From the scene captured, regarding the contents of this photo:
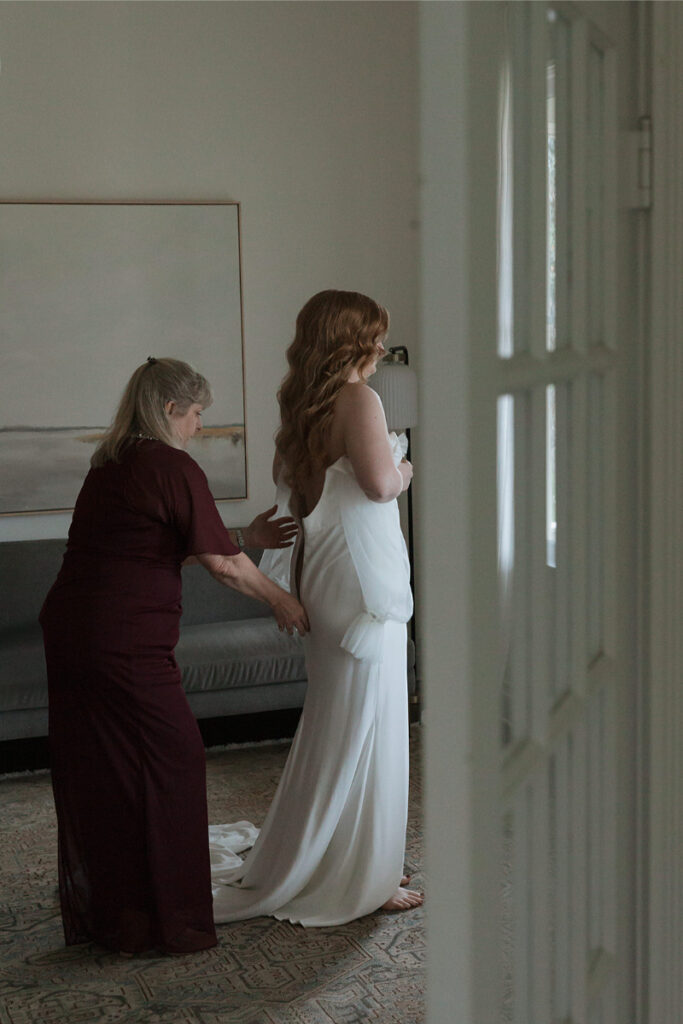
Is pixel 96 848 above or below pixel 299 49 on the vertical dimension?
below

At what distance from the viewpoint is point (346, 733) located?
305 cm

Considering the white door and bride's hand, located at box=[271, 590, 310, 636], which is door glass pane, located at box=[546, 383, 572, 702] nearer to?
the white door

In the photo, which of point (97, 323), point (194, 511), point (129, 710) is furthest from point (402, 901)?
point (97, 323)

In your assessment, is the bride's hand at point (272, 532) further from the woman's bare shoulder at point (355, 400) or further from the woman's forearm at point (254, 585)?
the woman's bare shoulder at point (355, 400)

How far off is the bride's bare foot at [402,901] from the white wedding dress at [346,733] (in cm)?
4

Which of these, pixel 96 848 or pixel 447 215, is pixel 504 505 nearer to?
pixel 447 215

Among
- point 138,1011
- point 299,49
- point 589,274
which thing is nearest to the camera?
point 589,274

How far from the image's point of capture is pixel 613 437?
1343 millimetres

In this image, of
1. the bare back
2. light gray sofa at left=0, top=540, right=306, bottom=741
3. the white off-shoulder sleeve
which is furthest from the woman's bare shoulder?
light gray sofa at left=0, top=540, right=306, bottom=741

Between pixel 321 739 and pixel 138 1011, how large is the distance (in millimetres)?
843

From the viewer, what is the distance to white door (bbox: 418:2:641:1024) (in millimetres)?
956

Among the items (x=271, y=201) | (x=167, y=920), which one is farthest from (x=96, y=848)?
(x=271, y=201)

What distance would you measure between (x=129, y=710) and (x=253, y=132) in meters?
3.55

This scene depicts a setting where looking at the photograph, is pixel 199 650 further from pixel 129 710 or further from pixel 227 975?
pixel 227 975
